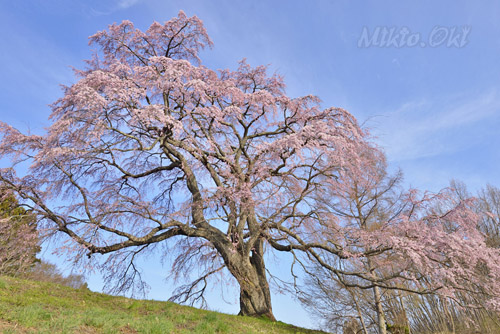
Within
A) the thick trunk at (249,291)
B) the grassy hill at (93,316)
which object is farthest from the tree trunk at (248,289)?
the grassy hill at (93,316)

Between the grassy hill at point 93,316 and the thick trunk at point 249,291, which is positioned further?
the thick trunk at point 249,291

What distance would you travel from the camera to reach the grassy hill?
5762 mm

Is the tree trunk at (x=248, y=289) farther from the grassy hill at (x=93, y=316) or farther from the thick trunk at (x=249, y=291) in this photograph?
the grassy hill at (x=93, y=316)

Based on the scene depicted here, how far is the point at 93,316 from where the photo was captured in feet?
21.3

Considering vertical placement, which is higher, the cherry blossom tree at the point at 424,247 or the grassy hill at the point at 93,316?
the cherry blossom tree at the point at 424,247

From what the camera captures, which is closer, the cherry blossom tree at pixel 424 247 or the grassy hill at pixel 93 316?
the grassy hill at pixel 93 316

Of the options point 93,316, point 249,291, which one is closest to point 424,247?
point 249,291

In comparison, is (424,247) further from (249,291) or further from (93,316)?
(93,316)

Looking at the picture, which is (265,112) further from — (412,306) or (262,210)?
(412,306)

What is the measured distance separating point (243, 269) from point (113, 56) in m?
10.4

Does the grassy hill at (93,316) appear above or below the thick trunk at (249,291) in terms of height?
below

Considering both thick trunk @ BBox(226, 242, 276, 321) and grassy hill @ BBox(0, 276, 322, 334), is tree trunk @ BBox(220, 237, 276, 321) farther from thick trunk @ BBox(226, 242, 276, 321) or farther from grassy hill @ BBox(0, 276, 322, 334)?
grassy hill @ BBox(0, 276, 322, 334)

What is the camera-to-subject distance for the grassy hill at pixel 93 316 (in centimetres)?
576

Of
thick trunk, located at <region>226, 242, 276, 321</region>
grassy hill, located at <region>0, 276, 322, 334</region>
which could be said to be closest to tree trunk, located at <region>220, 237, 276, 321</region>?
thick trunk, located at <region>226, 242, 276, 321</region>
